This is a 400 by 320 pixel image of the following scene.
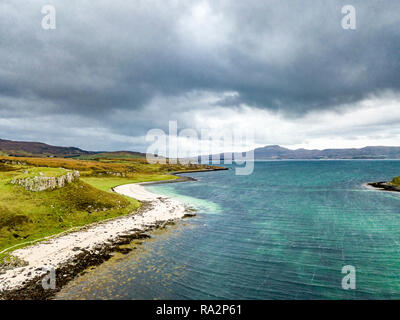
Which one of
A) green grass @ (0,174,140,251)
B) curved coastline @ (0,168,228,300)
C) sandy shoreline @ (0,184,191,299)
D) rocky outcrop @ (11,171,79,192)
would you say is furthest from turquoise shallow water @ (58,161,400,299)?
rocky outcrop @ (11,171,79,192)

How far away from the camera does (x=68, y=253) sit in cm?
2364

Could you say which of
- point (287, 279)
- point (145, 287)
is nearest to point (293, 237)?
point (287, 279)

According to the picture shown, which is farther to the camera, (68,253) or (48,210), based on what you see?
(48,210)

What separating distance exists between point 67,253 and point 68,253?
0.11 m

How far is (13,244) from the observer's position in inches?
983

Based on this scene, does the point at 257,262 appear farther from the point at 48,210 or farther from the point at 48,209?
the point at 48,209

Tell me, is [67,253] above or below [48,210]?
below

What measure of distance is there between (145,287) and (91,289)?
4.36m

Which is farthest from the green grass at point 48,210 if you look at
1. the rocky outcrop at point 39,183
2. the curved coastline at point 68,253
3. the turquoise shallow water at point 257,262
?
the turquoise shallow water at point 257,262

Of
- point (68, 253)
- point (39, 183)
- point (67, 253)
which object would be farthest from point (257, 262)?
point (39, 183)

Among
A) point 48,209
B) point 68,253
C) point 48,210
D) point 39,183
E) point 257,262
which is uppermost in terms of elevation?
point 39,183

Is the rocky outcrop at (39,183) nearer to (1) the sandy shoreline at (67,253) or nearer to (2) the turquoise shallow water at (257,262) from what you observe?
(1) the sandy shoreline at (67,253)

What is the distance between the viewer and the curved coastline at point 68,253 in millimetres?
17188

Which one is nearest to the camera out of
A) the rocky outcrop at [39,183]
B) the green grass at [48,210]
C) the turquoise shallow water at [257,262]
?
the turquoise shallow water at [257,262]
